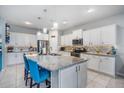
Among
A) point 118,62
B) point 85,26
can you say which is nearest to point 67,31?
point 85,26

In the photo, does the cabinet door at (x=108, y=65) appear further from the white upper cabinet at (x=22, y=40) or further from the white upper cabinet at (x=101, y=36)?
the white upper cabinet at (x=22, y=40)

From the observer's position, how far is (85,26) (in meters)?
5.30

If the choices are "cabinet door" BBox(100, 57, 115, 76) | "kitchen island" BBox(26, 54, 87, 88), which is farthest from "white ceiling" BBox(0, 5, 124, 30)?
"kitchen island" BBox(26, 54, 87, 88)

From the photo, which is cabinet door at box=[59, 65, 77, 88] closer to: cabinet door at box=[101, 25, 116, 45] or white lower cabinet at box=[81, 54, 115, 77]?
white lower cabinet at box=[81, 54, 115, 77]

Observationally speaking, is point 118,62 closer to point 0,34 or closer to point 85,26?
point 85,26

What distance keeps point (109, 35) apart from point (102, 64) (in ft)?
4.28

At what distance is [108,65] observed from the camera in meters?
3.54

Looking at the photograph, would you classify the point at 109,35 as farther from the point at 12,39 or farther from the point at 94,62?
the point at 12,39

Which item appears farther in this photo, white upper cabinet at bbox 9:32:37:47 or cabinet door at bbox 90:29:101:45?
white upper cabinet at bbox 9:32:37:47

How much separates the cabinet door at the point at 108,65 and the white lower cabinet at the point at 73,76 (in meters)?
1.66

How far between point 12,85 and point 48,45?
4.82m

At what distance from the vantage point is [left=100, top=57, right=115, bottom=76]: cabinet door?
3.40m

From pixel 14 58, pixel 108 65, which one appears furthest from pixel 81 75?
pixel 14 58

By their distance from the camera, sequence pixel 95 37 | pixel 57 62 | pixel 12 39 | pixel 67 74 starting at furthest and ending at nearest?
pixel 12 39
pixel 95 37
pixel 57 62
pixel 67 74
